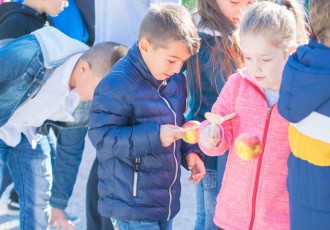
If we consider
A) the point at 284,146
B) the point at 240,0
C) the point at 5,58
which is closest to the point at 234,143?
the point at 284,146

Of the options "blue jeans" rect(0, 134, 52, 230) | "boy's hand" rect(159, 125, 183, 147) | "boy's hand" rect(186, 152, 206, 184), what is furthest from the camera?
"blue jeans" rect(0, 134, 52, 230)

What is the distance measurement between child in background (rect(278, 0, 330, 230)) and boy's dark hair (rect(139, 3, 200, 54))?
1.67 feet

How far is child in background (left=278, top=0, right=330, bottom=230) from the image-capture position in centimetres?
208

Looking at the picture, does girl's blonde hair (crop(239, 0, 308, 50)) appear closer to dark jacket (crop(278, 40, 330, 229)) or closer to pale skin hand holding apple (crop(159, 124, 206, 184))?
dark jacket (crop(278, 40, 330, 229))

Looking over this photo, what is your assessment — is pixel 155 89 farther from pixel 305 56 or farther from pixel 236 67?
pixel 305 56

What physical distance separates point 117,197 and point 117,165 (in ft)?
0.42

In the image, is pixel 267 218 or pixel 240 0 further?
pixel 240 0

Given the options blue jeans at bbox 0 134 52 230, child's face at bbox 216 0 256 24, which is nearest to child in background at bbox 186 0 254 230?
Answer: child's face at bbox 216 0 256 24

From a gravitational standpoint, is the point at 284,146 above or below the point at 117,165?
above

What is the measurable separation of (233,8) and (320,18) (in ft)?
2.37

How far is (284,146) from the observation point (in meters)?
2.35

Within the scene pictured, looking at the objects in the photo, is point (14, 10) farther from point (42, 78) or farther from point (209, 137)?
point (209, 137)

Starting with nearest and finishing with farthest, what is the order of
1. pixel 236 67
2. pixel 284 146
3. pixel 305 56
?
pixel 305 56 → pixel 284 146 → pixel 236 67

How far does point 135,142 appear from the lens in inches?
98.6
